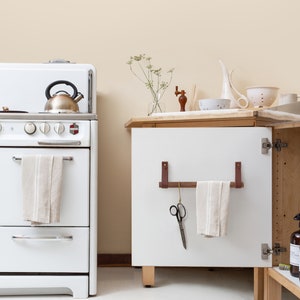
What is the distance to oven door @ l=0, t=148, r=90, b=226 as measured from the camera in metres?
2.05

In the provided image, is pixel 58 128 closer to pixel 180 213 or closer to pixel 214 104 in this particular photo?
pixel 180 213

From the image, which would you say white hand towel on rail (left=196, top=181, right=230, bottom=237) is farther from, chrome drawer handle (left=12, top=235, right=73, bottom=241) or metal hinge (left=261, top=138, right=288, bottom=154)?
chrome drawer handle (left=12, top=235, right=73, bottom=241)

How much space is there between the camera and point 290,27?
2826 mm

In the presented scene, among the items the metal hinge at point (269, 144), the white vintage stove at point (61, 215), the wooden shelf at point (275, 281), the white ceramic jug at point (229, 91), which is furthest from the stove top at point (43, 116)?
the wooden shelf at point (275, 281)

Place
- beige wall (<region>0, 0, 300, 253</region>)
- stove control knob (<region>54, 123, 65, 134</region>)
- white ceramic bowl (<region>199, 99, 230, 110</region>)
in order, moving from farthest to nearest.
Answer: beige wall (<region>0, 0, 300, 253</region>)
white ceramic bowl (<region>199, 99, 230, 110</region>)
stove control knob (<region>54, 123, 65, 134</region>)

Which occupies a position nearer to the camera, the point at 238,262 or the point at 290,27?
the point at 238,262

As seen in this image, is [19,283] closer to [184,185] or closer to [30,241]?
[30,241]

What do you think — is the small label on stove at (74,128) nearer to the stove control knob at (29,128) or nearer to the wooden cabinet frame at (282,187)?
the stove control knob at (29,128)

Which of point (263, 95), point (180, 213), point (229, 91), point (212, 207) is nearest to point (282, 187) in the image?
point (212, 207)

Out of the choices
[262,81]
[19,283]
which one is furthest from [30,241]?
[262,81]

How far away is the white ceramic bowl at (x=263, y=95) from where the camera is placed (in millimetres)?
2525

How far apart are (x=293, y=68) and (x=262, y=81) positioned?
0.20 metres

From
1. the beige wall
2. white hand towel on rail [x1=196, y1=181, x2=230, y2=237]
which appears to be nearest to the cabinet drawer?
white hand towel on rail [x1=196, y1=181, x2=230, y2=237]

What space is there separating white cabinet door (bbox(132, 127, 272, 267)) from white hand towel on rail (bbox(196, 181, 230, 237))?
0.08 meters
